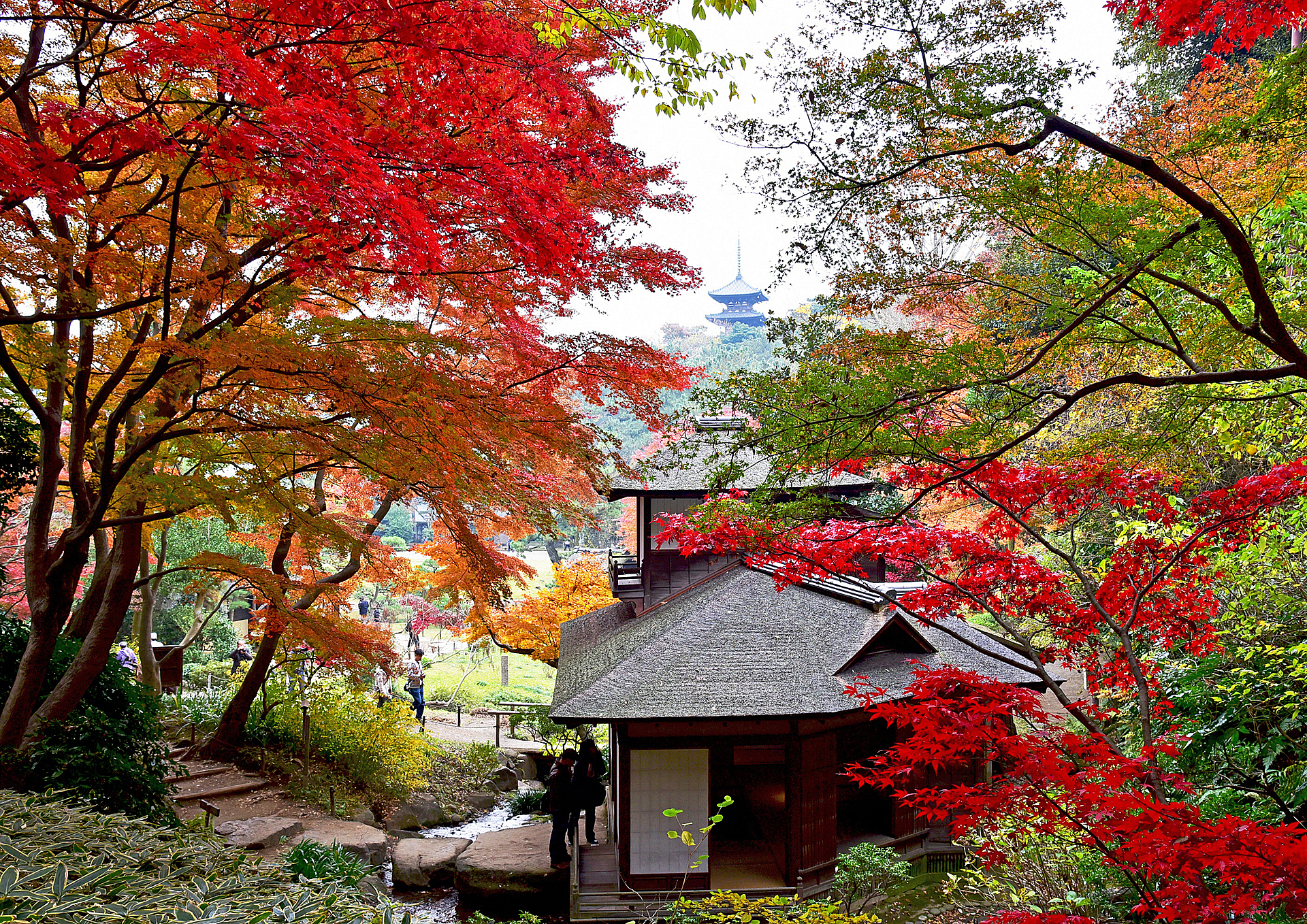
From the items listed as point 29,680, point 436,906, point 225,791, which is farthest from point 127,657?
point 29,680

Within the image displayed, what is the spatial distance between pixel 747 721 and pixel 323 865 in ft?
13.7

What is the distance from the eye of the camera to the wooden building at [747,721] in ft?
26.2

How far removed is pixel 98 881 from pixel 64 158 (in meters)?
2.99

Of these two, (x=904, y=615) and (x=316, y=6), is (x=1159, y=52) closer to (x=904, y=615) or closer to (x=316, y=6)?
(x=904, y=615)

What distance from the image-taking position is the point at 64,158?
342 cm

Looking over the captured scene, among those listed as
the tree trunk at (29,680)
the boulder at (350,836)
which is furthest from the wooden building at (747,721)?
the tree trunk at (29,680)

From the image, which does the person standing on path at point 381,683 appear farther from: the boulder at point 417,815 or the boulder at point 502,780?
the boulder at point 417,815

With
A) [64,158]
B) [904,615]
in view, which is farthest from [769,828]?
[64,158]

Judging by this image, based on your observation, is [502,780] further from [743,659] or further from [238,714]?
[743,659]

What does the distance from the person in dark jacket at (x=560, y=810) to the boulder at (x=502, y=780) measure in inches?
206

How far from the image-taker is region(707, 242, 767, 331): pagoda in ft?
182

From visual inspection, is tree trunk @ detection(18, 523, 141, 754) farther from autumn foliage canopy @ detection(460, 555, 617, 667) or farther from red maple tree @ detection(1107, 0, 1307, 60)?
autumn foliage canopy @ detection(460, 555, 617, 667)

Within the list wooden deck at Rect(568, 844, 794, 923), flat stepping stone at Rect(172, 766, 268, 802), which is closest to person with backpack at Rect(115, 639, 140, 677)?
flat stepping stone at Rect(172, 766, 268, 802)

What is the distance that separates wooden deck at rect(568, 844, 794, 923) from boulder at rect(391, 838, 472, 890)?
1.63 m
